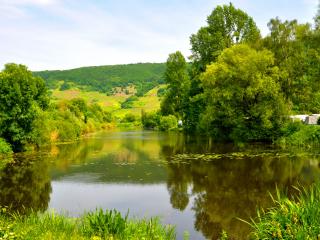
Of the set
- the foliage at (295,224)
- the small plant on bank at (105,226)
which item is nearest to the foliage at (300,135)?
the foliage at (295,224)

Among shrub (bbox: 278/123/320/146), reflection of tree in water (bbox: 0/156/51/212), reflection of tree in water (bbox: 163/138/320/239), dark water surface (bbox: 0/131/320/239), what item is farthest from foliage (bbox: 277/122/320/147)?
reflection of tree in water (bbox: 0/156/51/212)

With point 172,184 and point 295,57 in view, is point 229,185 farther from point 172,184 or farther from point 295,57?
point 295,57

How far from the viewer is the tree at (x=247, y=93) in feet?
136

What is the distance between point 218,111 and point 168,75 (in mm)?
40585

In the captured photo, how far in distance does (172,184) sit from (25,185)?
30.7 feet

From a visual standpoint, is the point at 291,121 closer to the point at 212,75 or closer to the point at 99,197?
the point at 212,75

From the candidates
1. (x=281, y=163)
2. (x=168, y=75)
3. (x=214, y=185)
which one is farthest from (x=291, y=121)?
(x=168, y=75)

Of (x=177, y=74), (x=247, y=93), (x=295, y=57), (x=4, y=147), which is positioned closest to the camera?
(x=4, y=147)

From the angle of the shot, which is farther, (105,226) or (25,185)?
(25,185)

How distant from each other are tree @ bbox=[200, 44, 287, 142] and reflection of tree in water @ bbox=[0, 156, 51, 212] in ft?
75.8

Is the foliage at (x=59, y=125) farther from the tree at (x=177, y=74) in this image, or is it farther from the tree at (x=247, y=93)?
the tree at (x=177, y=74)

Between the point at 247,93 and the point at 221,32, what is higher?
the point at 221,32

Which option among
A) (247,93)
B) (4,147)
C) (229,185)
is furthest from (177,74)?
(229,185)

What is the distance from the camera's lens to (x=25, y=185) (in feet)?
76.1
